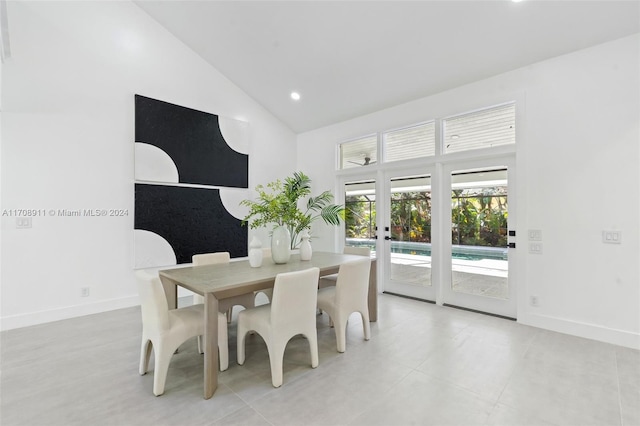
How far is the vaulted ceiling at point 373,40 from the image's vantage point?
9.51ft

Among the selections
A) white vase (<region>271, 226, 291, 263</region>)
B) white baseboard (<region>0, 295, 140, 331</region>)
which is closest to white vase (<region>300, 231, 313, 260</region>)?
white vase (<region>271, 226, 291, 263</region>)

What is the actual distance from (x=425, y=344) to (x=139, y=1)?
5.52 meters

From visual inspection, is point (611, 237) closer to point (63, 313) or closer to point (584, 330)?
point (584, 330)

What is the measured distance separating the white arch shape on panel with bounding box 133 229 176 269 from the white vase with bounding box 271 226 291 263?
219cm

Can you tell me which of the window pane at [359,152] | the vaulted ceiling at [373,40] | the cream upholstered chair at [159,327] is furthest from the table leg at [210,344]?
the window pane at [359,152]

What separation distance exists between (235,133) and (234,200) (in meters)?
1.16

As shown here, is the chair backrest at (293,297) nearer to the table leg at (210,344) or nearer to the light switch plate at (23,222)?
the table leg at (210,344)

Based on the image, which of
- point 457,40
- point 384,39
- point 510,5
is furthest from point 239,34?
point 510,5

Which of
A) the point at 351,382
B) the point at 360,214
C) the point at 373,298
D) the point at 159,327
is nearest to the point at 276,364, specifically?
the point at 351,382

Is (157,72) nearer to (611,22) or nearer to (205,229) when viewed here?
(205,229)

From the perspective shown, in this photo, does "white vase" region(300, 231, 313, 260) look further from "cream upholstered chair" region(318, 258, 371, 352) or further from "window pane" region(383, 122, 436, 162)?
"window pane" region(383, 122, 436, 162)

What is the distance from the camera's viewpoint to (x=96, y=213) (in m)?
3.86

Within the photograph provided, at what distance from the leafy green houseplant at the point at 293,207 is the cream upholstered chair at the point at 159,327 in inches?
43.4

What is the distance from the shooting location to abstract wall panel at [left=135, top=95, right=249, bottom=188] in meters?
4.21
